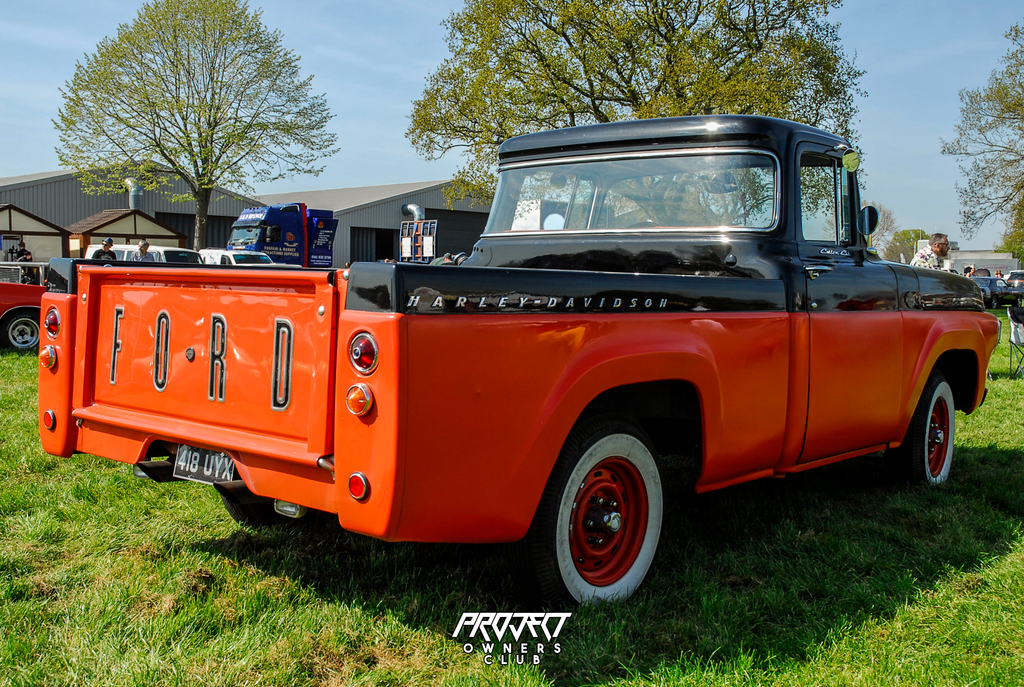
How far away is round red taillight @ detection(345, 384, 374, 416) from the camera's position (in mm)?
2430

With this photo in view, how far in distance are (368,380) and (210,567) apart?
1.59m

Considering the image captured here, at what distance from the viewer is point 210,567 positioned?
11.4 ft

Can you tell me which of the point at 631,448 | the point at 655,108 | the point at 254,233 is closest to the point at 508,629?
the point at 631,448

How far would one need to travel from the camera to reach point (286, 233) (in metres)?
25.3

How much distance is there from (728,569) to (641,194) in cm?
200

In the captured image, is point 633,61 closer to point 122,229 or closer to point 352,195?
point 122,229

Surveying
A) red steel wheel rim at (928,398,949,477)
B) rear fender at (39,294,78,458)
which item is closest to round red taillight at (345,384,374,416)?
rear fender at (39,294,78,458)

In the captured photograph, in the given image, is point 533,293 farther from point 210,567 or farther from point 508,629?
point 210,567

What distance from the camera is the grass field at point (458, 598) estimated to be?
8.82 ft

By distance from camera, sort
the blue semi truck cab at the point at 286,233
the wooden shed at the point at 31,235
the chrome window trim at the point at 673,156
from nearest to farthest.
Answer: the chrome window trim at the point at 673,156 → the blue semi truck cab at the point at 286,233 → the wooden shed at the point at 31,235

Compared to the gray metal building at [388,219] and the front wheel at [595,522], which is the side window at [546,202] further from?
the gray metal building at [388,219]

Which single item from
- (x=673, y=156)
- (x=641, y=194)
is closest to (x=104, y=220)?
(x=641, y=194)

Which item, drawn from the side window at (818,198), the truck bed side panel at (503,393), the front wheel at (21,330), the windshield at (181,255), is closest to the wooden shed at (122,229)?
the windshield at (181,255)

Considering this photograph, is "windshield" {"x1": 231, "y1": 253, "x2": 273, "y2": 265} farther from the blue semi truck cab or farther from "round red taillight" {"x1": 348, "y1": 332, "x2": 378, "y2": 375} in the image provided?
"round red taillight" {"x1": 348, "y1": 332, "x2": 378, "y2": 375}
